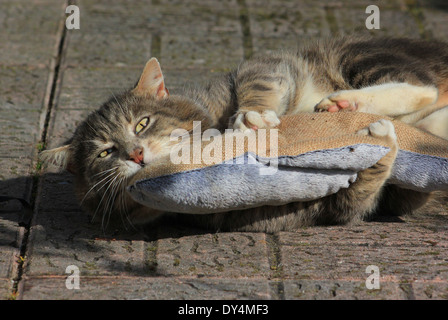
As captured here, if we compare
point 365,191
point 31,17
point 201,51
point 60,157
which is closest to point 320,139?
point 365,191

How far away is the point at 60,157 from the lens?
11.4 feet

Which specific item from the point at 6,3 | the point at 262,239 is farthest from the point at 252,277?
the point at 6,3

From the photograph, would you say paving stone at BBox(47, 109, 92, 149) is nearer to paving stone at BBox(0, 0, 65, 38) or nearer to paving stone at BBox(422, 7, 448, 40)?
paving stone at BBox(0, 0, 65, 38)

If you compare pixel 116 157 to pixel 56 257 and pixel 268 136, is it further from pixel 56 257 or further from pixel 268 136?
pixel 268 136

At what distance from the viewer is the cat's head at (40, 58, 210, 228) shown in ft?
10.3

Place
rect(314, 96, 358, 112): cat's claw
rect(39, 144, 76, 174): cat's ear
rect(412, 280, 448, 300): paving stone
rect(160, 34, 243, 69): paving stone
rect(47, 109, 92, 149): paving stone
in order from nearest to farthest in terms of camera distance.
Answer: rect(412, 280, 448, 300): paving stone
rect(314, 96, 358, 112): cat's claw
rect(39, 144, 76, 174): cat's ear
rect(47, 109, 92, 149): paving stone
rect(160, 34, 243, 69): paving stone

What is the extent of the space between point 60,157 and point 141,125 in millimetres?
487

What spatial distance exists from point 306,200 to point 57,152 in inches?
54.2

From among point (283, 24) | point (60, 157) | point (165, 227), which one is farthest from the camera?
point (283, 24)

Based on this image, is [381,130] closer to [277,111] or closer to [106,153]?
[277,111]

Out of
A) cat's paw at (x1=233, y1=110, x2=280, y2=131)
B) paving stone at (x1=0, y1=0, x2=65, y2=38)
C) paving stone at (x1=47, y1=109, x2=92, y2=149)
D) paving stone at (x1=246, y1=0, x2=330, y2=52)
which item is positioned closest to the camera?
cat's paw at (x1=233, y1=110, x2=280, y2=131)

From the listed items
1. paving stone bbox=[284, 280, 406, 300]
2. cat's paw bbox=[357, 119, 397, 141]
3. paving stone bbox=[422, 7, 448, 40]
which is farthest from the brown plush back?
paving stone bbox=[422, 7, 448, 40]

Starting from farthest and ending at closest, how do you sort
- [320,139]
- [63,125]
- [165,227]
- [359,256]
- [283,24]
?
[283,24] < [63,125] < [165,227] < [359,256] < [320,139]

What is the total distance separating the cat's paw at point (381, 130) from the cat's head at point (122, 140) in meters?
0.92
